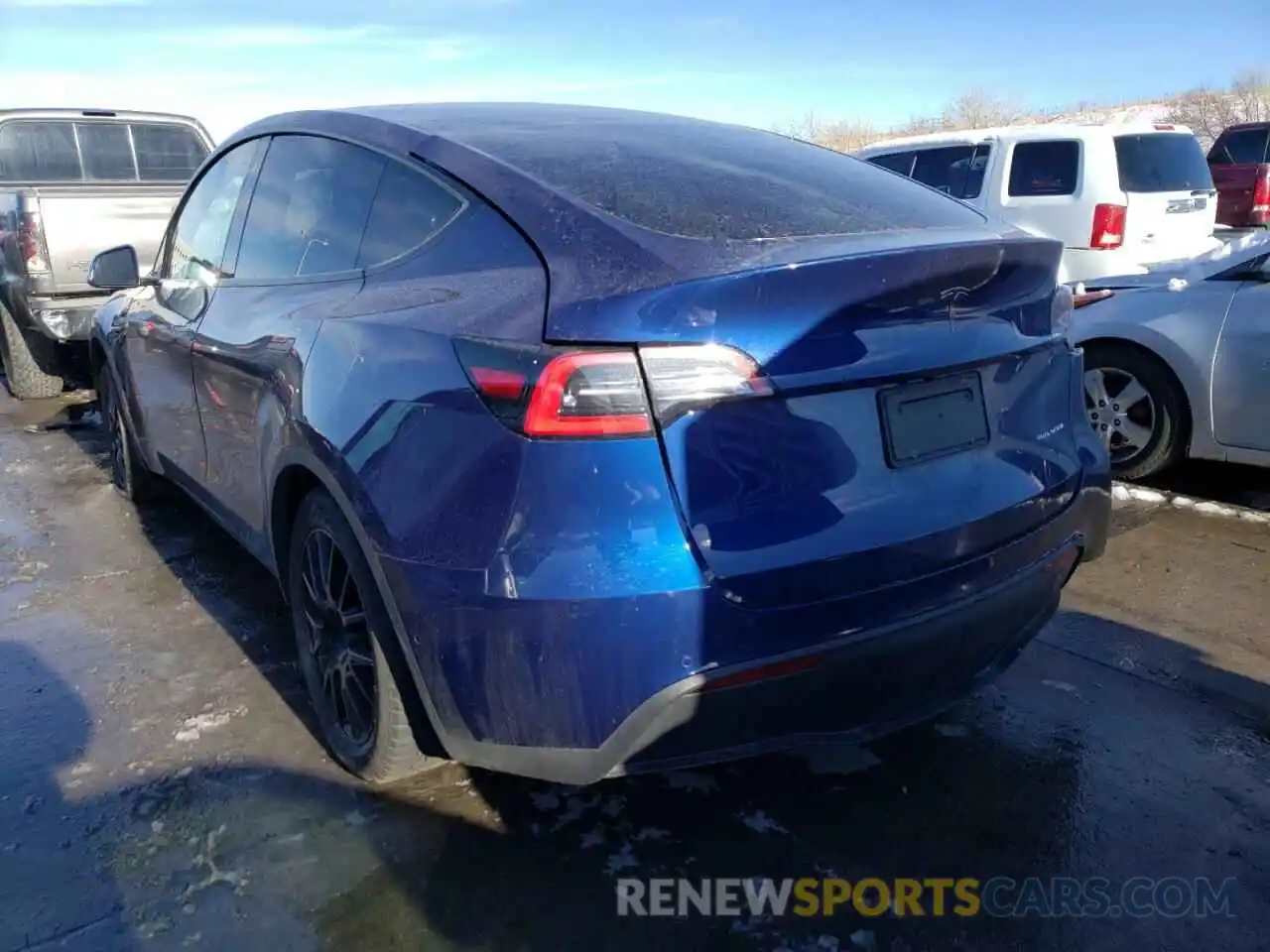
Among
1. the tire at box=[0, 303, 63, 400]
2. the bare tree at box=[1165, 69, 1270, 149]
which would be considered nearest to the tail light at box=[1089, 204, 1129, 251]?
the tire at box=[0, 303, 63, 400]

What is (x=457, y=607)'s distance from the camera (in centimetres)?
203

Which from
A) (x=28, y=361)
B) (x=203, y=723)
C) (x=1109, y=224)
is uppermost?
(x=1109, y=224)

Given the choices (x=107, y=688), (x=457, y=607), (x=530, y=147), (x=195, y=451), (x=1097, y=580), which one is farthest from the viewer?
(x=1097, y=580)

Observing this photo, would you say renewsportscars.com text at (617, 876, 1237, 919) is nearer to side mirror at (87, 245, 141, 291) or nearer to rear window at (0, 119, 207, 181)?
side mirror at (87, 245, 141, 291)

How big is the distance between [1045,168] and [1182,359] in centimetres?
447

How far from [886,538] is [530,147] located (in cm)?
129

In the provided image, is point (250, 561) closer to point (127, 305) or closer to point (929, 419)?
point (127, 305)

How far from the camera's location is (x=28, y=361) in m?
7.65

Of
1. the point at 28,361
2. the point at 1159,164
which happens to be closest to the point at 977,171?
the point at 1159,164

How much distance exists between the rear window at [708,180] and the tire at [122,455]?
9.56 feet

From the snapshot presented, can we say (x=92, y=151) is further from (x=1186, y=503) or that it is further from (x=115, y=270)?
(x=1186, y=503)

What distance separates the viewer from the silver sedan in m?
4.46

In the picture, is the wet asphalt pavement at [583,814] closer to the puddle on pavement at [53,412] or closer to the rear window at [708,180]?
the rear window at [708,180]

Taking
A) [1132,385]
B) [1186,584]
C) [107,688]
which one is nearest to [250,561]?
[107,688]
